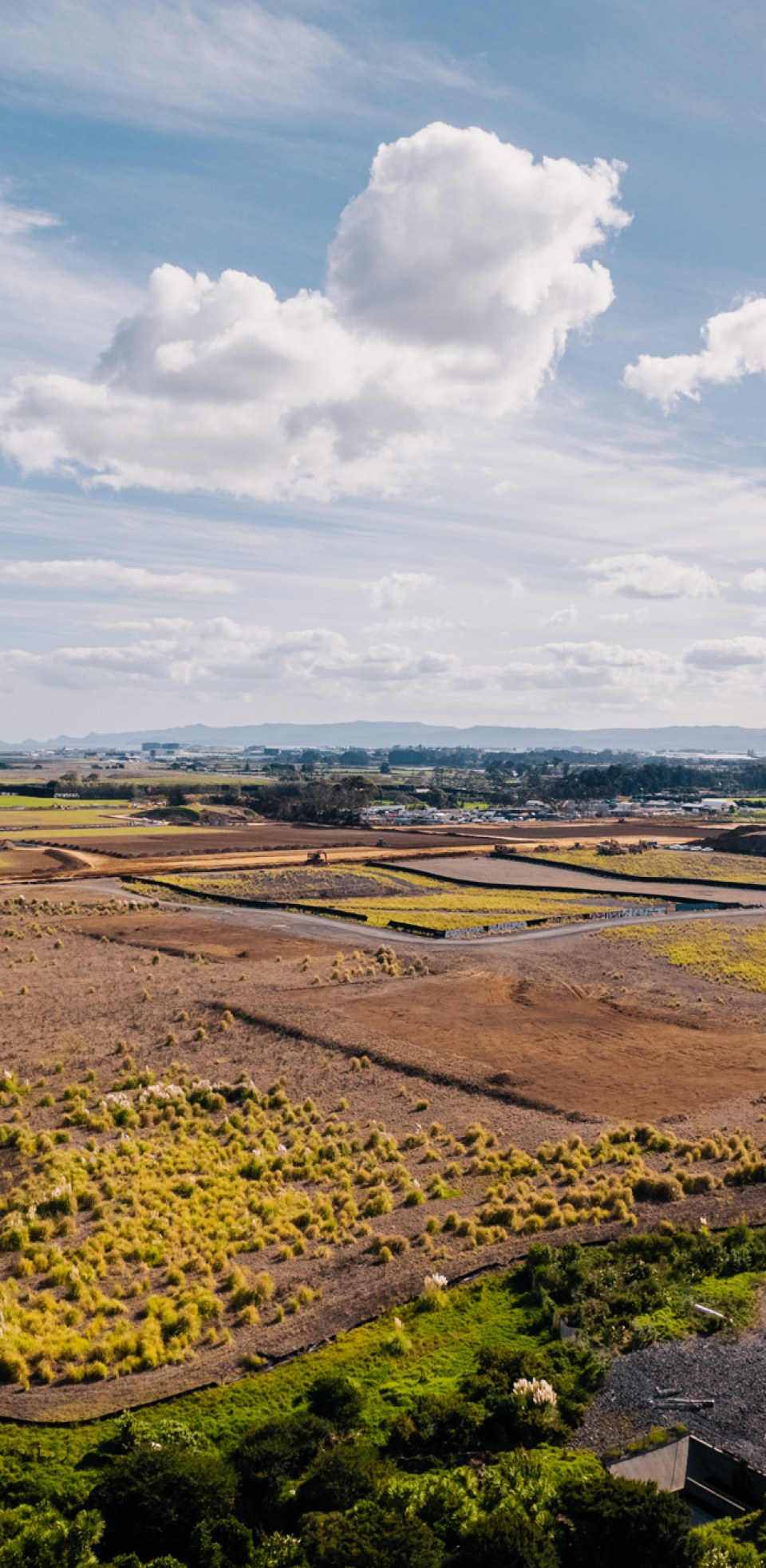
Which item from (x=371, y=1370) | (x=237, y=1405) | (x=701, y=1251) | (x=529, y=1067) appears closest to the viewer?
(x=237, y=1405)

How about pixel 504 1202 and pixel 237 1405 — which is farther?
pixel 504 1202

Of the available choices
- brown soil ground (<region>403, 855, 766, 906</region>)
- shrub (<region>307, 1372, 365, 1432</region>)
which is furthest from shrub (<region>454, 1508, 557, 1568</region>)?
brown soil ground (<region>403, 855, 766, 906</region>)

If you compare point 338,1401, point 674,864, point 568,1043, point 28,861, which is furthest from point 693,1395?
point 28,861

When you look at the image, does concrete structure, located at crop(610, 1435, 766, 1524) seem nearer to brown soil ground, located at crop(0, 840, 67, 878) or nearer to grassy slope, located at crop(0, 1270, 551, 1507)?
grassy slope, located at crop(0, 1270, 551, 1507)

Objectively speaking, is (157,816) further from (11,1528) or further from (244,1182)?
(11,1528)

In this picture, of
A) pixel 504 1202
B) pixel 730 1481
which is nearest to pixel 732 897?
pixel 504 1202
